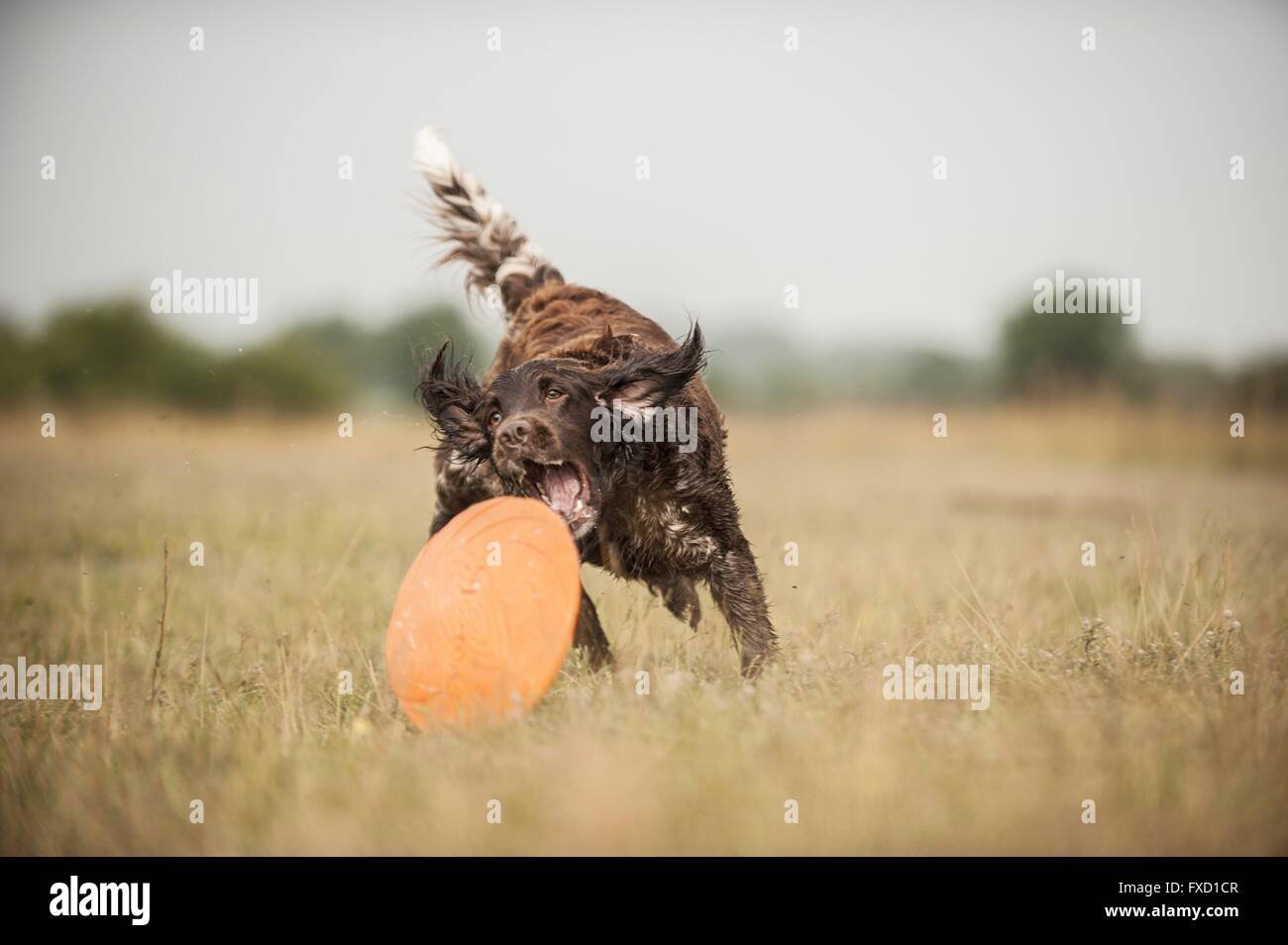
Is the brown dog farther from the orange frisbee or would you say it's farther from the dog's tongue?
the orange frisbee

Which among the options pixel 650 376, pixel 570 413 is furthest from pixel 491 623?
pixel 650 376

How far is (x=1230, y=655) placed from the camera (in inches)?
206

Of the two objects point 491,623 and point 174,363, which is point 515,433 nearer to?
point 491,623

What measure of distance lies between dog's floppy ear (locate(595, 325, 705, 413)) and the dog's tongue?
41 cm

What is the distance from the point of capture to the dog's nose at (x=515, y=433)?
515cm

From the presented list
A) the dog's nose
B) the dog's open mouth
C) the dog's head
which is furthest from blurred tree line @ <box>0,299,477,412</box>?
the dog's nose

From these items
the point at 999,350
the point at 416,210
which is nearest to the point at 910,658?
the point at 416,210

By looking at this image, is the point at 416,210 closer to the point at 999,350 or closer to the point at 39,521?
the point at 39,521

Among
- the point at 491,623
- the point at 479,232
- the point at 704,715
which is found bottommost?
the point at 704,715

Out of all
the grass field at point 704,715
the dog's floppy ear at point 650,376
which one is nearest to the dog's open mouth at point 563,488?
the dog's floppy ear at point 650,376

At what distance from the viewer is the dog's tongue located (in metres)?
5.43

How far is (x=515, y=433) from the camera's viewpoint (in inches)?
203

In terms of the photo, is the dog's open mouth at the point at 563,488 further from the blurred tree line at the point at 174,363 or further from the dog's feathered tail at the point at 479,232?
the blurred tree line at the point at 174,363

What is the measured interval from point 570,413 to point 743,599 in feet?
4.23
